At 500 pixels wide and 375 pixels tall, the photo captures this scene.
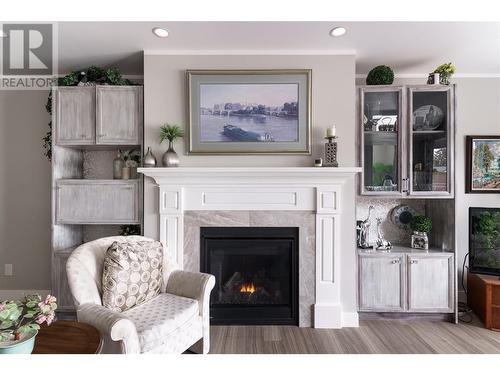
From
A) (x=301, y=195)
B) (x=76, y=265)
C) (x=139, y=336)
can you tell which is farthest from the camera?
(x=301, y=195)

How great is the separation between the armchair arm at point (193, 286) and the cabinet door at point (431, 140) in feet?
6.61

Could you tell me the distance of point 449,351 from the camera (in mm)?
2309

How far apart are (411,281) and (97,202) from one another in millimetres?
2973

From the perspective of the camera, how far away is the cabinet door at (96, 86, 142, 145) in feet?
8.99

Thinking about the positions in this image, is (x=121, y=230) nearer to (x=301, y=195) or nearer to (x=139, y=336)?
(x=139, y=336)

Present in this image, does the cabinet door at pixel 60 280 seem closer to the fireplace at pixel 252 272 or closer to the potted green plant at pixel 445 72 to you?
the fireplace at pixel 252 272

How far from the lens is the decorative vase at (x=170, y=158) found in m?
2.61

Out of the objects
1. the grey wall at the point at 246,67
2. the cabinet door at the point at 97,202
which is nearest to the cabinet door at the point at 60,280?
the cabinet door at the point at 97,202

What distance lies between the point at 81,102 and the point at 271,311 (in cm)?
258

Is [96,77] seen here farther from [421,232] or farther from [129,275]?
[421,232]

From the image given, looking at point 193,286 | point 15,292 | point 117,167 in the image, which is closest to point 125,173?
point 117,167

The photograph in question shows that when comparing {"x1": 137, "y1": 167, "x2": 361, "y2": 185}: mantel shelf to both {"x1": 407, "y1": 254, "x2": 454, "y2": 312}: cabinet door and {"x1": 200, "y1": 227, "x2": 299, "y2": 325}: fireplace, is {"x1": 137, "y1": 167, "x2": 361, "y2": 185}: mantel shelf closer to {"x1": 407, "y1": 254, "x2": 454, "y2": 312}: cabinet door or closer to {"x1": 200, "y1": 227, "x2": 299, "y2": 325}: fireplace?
{"x1": 200, "y1": 227, "x2": 299, "y2": 325}: fireplace

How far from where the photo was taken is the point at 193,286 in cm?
223
